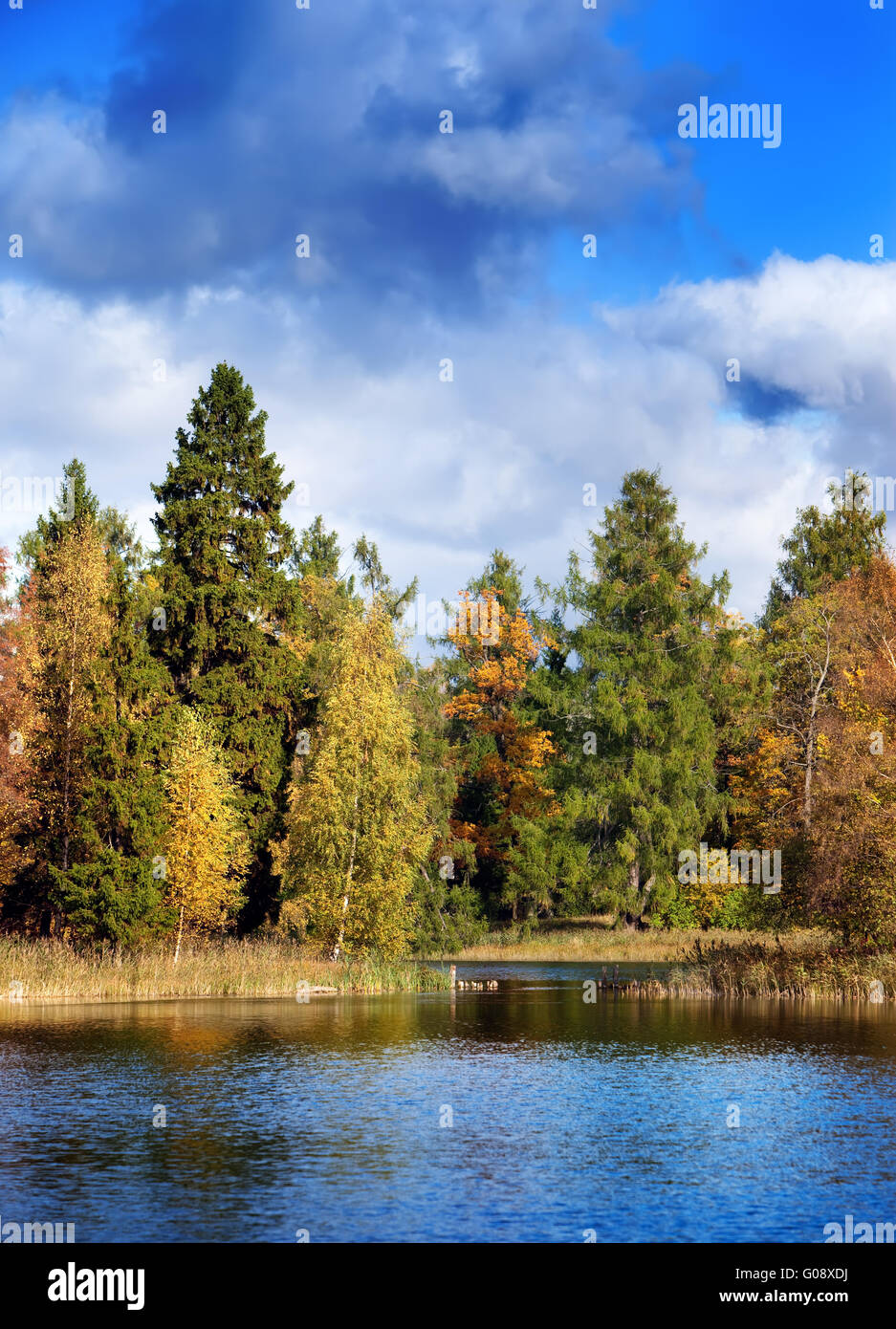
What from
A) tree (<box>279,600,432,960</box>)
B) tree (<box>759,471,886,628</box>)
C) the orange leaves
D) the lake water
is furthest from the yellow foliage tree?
tree (<box>759,471,886,628</box>)

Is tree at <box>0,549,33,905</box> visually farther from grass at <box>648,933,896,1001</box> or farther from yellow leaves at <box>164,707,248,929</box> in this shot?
grass at <box>648,933,896,1001</box>

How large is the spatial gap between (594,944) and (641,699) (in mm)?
14296

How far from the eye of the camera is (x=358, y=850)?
5334 cm

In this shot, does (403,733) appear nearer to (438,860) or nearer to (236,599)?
(236,599)

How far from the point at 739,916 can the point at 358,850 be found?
27763 millimetres

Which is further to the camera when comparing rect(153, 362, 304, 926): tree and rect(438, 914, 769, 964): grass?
rect(438, 914, 769, 964): grass

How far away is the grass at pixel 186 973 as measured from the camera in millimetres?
45688

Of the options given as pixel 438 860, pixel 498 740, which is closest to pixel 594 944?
pixel 438 860

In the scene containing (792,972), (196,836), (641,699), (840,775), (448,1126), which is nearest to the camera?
(448,1126)

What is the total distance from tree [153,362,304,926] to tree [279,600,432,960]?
7040 mm

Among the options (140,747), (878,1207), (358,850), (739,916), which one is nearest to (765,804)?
(739,916)

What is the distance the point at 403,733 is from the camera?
55938 mm

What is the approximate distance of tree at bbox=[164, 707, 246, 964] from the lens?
5291 cm
